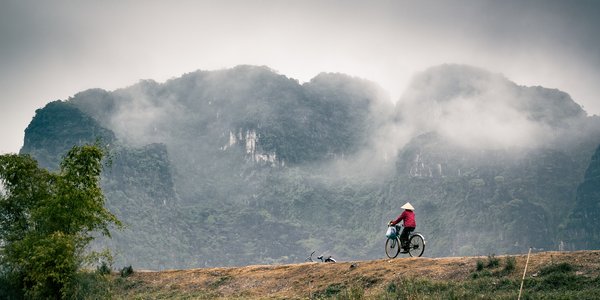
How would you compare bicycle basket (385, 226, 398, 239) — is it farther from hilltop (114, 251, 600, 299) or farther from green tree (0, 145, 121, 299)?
green tree (0, 145, 121, 299)

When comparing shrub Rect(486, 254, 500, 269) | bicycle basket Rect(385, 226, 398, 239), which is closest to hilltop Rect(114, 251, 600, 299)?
shrub Rect(486, 254, 500, 269)

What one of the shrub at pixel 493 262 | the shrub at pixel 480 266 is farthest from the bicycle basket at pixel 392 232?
the shrub at pixel 493 262

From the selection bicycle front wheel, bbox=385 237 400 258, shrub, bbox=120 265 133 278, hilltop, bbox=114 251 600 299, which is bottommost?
hilltop, bbox=114 251 600 299

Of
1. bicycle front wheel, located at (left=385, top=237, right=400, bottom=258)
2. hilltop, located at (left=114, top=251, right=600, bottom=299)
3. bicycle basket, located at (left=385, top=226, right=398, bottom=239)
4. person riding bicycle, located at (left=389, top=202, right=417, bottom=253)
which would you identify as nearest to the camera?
hilltop, located at (left=114, top=251, right=600, bottom=299)

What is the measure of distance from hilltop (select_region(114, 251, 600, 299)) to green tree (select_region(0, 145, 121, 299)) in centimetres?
422

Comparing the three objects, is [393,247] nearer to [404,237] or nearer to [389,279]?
[404,237]

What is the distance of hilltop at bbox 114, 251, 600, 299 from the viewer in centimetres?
1805

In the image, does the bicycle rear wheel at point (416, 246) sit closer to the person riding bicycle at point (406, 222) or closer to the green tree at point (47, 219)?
the person riding bicycle at point (406, 222)

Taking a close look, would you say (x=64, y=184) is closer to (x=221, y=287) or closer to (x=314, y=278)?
(x=221, y=287)

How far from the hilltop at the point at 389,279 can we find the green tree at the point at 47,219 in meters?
4.22

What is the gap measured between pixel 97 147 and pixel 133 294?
7720 millimetres

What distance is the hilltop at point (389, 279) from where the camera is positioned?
711 inches

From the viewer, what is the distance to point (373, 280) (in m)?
22.5

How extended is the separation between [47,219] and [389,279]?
15.5 m
